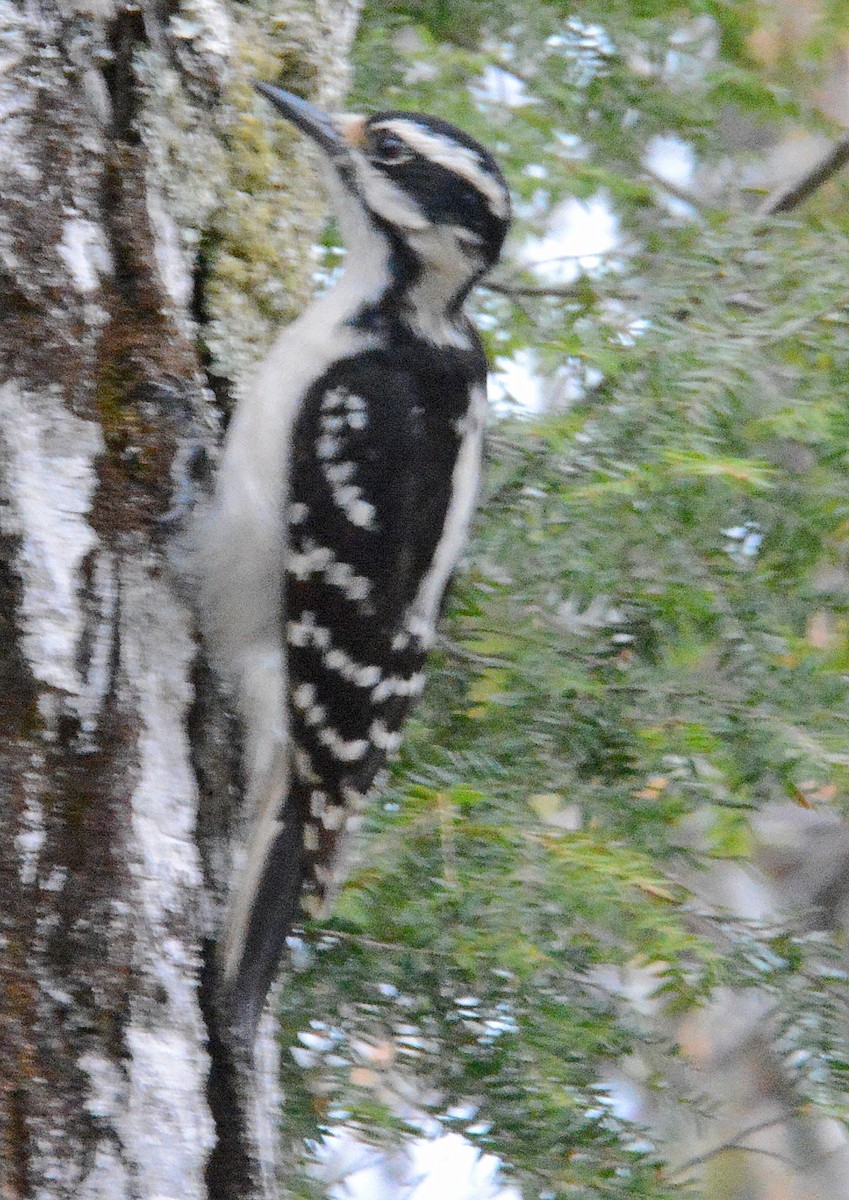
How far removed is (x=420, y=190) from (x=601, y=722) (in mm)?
846

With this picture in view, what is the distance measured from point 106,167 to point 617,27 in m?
1.39

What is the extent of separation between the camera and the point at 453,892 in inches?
75.7

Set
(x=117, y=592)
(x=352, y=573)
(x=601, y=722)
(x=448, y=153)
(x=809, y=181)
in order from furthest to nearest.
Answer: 1. (x=809, y=181)
2. (x=601, y=722)
3. (x=448, y=153)
4. (x=352, y=573)
5. (x=117, y=592)

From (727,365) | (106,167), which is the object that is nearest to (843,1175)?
(727,365)

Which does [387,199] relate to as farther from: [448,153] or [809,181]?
[809,181]

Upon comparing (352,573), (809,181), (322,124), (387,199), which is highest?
(322,124)

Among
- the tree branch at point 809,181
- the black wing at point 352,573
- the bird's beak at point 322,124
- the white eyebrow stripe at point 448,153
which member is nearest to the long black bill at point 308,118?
the bird's beak at point 322,124

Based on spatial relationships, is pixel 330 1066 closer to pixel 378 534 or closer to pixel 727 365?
pixel 378 534

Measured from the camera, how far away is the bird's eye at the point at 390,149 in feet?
6.86

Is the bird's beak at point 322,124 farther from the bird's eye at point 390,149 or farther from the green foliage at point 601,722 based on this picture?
the green foliage at point 601,722

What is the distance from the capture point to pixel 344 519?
1.97 meters

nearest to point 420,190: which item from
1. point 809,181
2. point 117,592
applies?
point 117,592

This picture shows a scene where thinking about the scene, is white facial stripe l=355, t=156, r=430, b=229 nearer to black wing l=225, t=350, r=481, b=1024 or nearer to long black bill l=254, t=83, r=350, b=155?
long black bill l=254, t=83, r=350, b=155

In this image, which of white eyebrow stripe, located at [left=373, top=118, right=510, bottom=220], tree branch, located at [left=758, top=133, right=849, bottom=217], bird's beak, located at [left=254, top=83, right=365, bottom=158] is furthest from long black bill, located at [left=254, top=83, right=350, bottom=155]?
tree branch, located at [left=758, top=133, right=849, bottom=217]
